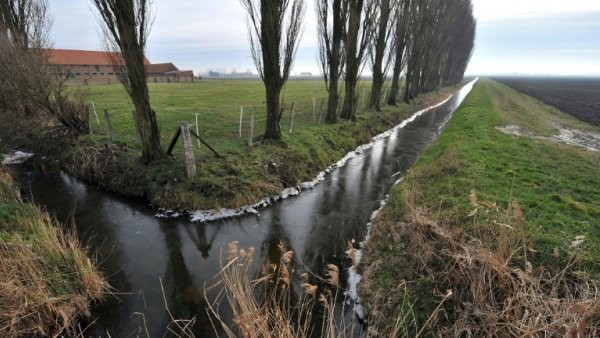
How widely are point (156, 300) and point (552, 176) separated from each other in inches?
419

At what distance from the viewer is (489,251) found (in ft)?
14.5

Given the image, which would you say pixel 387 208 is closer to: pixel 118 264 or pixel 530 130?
pixel 118 264

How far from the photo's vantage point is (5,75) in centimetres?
1144

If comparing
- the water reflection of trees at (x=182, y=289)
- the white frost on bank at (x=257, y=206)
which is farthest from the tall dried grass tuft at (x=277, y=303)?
the white frost on bank at (x=257, y=206)

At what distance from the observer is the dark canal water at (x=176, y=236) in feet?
17.9

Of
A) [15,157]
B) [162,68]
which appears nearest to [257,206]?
[15,157]

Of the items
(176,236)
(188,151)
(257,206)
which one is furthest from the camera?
(257,206)

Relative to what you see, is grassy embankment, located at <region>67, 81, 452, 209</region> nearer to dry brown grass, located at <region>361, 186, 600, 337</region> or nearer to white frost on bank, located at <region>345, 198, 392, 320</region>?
white frost on bank, located at <region>345, 198, 392, 320</region>

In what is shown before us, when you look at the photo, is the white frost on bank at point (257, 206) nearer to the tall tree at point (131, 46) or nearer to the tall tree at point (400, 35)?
the tall tree at point (131, 46)

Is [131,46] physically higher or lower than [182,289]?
higher

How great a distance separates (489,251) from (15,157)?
17.5m

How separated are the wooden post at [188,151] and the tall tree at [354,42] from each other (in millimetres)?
10813

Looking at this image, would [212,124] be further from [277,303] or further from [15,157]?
[277,303]

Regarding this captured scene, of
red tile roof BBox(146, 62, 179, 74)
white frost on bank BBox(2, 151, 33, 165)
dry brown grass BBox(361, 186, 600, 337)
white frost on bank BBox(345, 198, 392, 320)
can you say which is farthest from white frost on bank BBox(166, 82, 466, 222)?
red tile roof BBox(146, 62, 179, 74)
